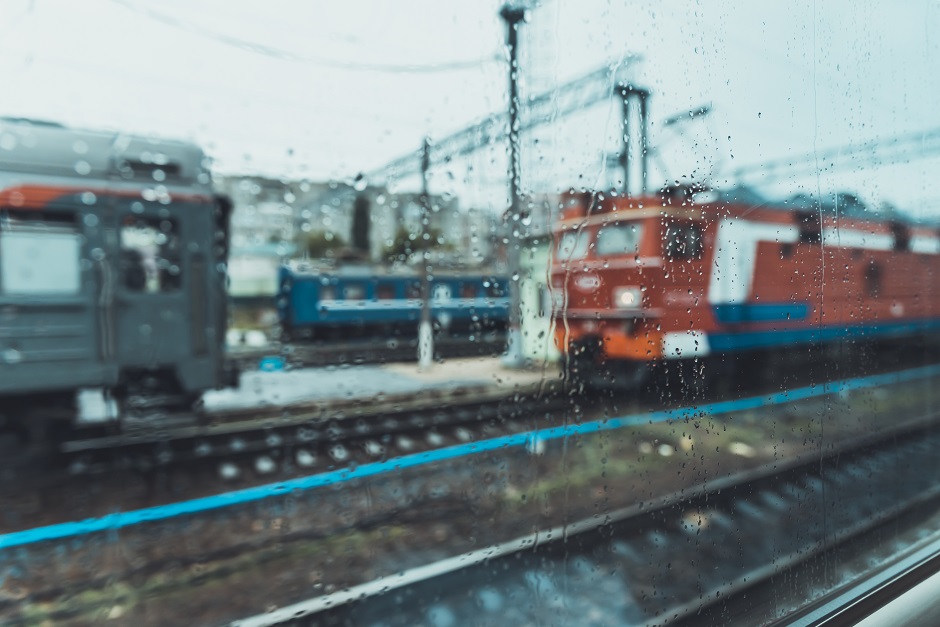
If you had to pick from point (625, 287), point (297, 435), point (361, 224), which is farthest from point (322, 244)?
point (297, 435)

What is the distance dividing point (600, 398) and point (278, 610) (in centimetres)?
143

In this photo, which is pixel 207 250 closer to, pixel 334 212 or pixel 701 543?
pixel 334 212

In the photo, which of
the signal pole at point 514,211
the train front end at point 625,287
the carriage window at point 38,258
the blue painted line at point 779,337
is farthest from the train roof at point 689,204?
the carriage window at point 38,258

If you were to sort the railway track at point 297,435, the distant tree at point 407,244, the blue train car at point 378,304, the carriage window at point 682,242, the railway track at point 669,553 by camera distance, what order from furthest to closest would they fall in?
1. the railway track at point 297,435
2. the distant tree at point 407,244
3. the blue train car at point 378,304
4. the railway track at point 669,553
5. the carriage window at point 682,242

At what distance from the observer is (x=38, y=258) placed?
293 centimetres

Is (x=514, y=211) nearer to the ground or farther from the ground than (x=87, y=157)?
nearer to the ground

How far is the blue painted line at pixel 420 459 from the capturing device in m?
1.82

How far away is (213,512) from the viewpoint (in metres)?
3.23

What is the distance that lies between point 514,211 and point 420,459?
235 cm

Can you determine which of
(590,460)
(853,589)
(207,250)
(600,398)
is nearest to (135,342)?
(207,250)

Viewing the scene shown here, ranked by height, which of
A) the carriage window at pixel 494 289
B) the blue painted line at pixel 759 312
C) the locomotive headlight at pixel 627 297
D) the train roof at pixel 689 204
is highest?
the train roof at pixel 689 204

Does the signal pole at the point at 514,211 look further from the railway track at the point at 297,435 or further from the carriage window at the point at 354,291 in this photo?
the carriage window at the point at 354,291

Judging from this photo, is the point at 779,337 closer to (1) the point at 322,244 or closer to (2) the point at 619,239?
(2) the point at 619,239

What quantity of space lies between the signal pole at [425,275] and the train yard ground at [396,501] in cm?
24
